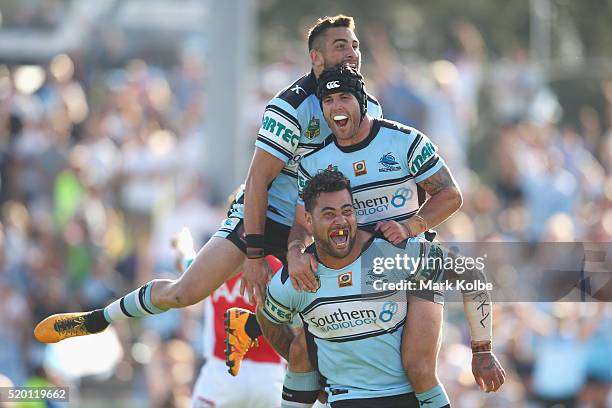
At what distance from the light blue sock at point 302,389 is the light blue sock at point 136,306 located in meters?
0.95

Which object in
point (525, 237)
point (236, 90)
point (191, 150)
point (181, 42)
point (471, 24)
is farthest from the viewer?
point (471, 24)

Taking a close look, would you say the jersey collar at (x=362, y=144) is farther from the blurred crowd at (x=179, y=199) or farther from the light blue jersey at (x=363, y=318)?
the blurred crowd at (x=179, y=199)

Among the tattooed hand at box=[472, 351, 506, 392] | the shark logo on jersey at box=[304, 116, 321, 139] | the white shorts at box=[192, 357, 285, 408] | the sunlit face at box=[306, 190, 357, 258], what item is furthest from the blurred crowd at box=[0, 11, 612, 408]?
the sunlit face at box=[306, 190, 357, 258]

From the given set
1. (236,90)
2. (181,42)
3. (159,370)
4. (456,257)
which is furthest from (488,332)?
(181,42)

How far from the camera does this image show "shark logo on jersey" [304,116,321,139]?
776 centimetres

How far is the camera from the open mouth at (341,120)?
7336 mm

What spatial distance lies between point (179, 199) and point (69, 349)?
2813 mm

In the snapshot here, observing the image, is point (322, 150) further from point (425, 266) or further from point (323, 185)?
point (425, 266)

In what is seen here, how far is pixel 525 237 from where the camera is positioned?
14641mm

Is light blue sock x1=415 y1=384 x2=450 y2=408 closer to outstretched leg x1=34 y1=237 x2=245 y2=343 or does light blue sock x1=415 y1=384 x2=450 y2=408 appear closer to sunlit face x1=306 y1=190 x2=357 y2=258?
sunlit face x1=306 y1=190 x2=357 y2=258

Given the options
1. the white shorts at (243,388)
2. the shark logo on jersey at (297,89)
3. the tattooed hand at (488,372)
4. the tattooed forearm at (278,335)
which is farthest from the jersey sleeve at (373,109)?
the white shorts at (243,388)

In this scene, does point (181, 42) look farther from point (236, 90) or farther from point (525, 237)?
point (525, 237)

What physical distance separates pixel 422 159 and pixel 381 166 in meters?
0.23

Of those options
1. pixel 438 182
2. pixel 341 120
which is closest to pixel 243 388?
pixel 438 182
